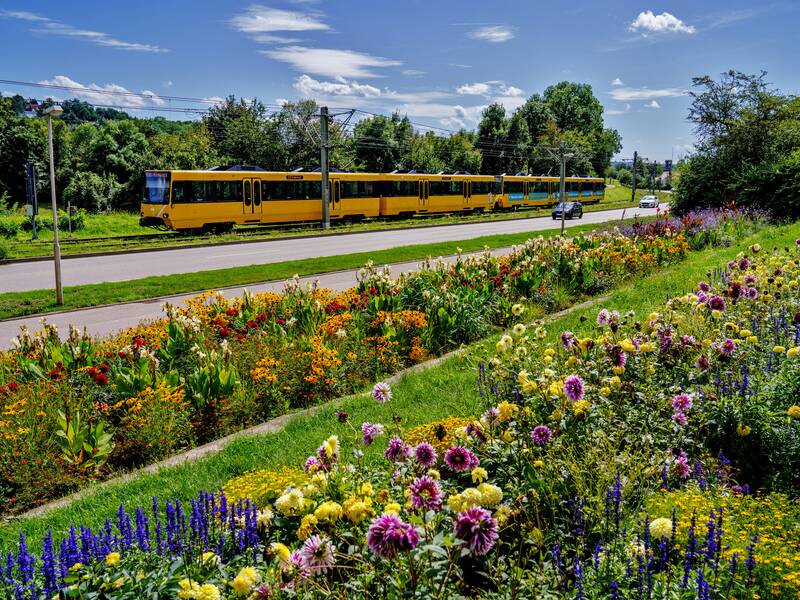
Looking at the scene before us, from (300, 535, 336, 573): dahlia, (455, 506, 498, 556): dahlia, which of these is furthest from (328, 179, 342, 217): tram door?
(455, 506, 498, 556): dahlia

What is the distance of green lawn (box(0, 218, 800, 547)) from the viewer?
4773 millimetres

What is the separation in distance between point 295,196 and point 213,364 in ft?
94.0

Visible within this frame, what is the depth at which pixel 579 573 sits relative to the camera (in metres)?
2.70

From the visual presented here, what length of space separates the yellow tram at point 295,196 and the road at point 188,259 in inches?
172

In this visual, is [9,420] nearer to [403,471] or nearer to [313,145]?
[403,471]

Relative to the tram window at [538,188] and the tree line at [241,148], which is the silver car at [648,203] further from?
the tree line at [241,148]

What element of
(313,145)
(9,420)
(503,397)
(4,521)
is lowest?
(4,521)

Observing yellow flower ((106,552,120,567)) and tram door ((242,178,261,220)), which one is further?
tram door ((242,178,261,220))

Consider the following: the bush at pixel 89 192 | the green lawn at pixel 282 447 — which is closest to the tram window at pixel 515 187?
the bush at pixel 89 192

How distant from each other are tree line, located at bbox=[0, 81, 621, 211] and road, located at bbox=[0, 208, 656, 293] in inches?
872

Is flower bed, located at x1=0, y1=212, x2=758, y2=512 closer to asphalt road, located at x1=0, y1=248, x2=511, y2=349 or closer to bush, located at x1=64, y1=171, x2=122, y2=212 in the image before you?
asphalt road, located at x1=0, y1=248, x2=511, y2=349

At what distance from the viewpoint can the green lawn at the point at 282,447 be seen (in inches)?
188

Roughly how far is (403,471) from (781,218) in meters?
24.2

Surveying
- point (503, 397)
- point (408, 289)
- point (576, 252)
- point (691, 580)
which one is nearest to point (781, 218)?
point (576, 252)
